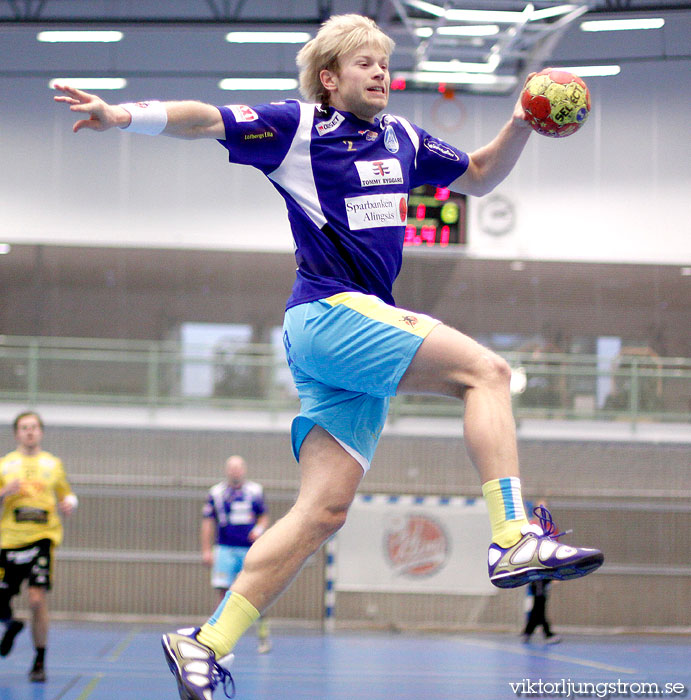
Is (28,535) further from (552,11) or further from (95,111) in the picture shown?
(552,11)

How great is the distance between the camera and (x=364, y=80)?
322 cm

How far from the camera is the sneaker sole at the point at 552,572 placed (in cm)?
255

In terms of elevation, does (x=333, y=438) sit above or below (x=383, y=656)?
above

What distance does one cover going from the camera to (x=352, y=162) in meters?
3.21

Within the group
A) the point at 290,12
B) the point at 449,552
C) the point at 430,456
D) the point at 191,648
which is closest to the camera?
the point at 191,648

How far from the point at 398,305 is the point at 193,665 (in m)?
12.8

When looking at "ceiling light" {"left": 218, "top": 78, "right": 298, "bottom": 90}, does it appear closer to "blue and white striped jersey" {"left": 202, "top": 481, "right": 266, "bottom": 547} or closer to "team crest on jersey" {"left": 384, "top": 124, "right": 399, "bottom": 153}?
"blue and white striped jersey" {"left": 202, "top": 481, "right": 266, "bottom": 547}

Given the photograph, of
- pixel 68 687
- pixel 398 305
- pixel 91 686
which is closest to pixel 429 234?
pixel 398 305

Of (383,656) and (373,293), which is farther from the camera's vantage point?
(383,656)

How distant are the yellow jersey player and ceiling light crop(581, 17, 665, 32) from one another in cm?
1074

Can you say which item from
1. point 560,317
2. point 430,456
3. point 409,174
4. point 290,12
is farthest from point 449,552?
point 409,174

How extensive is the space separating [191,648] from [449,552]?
1071cm

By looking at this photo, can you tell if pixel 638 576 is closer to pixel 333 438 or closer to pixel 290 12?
pixel 290 12

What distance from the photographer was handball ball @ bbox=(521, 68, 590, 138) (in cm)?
339
